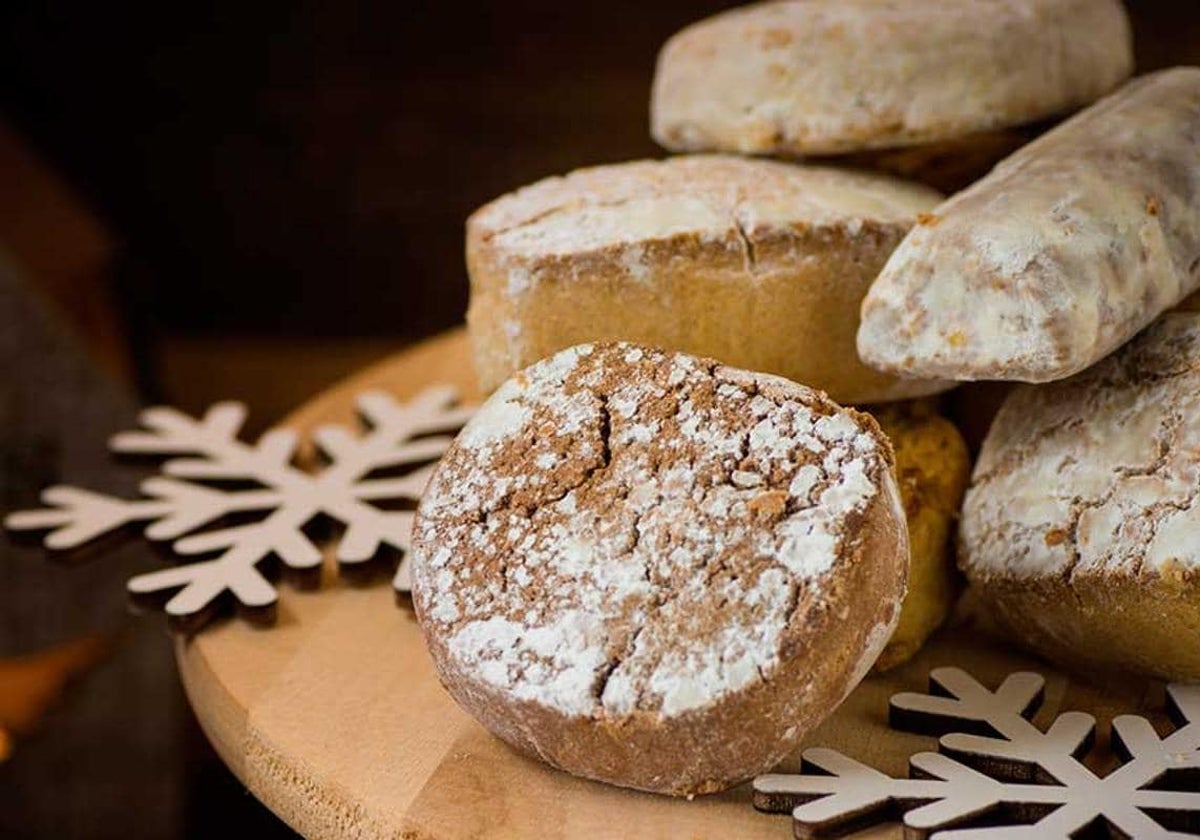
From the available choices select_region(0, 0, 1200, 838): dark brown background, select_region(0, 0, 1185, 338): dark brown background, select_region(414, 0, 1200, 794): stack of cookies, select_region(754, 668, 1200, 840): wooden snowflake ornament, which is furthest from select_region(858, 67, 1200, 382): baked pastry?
select_region(0, 0, 1185, 338): dark brown background

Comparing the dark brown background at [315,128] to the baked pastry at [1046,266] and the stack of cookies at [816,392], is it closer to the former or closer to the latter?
the stack of cookies at [816,392]

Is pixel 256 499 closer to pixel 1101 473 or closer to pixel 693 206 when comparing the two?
→ pixel 693 206

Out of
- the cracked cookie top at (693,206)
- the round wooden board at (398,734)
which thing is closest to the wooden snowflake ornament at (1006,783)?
the round wooden board at (398,734)

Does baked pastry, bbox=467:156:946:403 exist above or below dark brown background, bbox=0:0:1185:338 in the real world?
above

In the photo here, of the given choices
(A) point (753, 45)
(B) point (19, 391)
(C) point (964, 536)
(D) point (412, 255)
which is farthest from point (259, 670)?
(D) point (412, 255)

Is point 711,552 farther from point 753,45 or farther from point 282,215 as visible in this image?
point 282,215

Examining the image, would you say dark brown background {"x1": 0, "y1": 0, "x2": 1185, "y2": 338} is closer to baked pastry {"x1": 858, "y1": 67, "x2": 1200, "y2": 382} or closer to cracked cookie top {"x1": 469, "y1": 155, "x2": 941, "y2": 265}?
cracked cookie top {"x1": 469, "y1": 155, "x2": 941, "y2": 265}

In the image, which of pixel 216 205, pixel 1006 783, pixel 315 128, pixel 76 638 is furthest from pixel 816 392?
pixel 216 205
